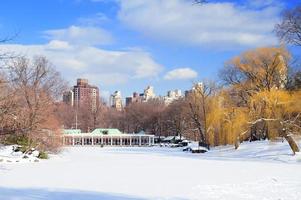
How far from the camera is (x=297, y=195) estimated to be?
14781 mm

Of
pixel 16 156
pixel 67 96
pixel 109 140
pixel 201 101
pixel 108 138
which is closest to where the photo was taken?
pixel 16 156

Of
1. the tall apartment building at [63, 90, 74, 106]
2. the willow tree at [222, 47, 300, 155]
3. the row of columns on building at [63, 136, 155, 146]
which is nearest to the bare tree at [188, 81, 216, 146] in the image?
the willow tree at [222, 47, 300, 155]

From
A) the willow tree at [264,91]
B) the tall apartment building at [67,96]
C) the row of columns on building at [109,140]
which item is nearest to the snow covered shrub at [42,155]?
the willow tree at [264,91]

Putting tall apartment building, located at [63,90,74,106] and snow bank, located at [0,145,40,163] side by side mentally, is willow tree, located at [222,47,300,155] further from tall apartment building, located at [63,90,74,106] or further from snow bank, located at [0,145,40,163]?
tall apartment building, located at [63,90,74,106]

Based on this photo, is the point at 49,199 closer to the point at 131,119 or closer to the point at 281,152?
the point at 281,152

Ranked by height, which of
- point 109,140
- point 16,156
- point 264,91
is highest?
point 264,91

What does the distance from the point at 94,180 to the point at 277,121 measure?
2425 centimetres

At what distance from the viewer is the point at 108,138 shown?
101 meters

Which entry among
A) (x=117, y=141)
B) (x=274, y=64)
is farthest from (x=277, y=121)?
(x=117, y=141)

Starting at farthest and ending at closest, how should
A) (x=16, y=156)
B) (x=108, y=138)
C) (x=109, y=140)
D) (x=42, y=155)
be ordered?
(x=109, y=140) < (x=108, y=138) < (x=42, y=155) < (x=16, y=156)

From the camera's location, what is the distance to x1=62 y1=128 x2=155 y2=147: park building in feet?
326

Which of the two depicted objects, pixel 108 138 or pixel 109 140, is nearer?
pixel 108 138

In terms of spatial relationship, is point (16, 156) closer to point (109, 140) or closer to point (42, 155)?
point (42, 155)

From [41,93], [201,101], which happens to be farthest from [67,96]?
[41,93]
